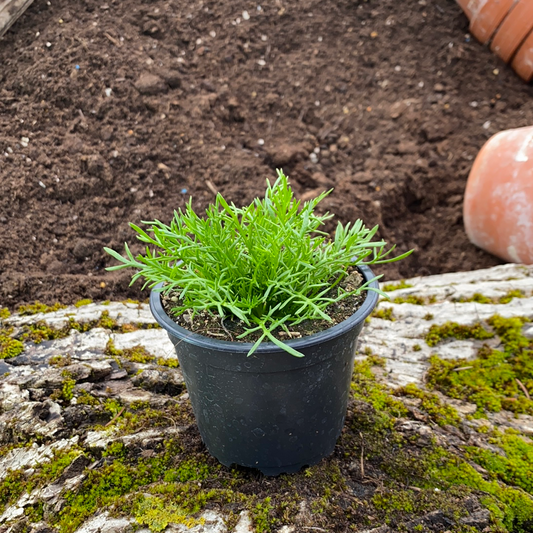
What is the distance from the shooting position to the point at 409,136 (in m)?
4.26

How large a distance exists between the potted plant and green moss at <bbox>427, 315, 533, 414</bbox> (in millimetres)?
719

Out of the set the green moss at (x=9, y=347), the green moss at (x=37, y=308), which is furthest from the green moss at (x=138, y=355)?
the green moss at (x=37, y=308)

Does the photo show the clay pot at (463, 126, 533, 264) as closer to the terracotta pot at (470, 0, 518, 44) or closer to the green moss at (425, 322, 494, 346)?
the green moss at (425, 322, 494, 346)

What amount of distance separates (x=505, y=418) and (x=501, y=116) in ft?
11.6

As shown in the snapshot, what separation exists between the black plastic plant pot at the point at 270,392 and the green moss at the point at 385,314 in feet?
3.11

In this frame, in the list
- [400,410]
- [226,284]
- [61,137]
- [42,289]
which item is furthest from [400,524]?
[61,137]

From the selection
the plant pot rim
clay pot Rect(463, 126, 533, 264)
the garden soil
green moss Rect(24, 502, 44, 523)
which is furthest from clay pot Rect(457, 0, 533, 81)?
green moss Rect(24, 502, 44, 523)

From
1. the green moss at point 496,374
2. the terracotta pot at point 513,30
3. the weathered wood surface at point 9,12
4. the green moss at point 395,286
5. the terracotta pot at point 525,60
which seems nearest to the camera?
the green moss at point 496,374

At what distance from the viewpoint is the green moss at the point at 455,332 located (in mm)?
2291

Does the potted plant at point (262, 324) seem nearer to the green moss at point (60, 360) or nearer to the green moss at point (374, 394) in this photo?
the green moss at point (374, 394)

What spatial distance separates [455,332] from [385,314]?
0.36 m

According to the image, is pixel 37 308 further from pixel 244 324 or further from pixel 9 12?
pixel 9 12

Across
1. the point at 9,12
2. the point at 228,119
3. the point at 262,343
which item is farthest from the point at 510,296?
the point at 9,12

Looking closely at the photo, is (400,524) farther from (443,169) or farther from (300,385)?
(443,169)
